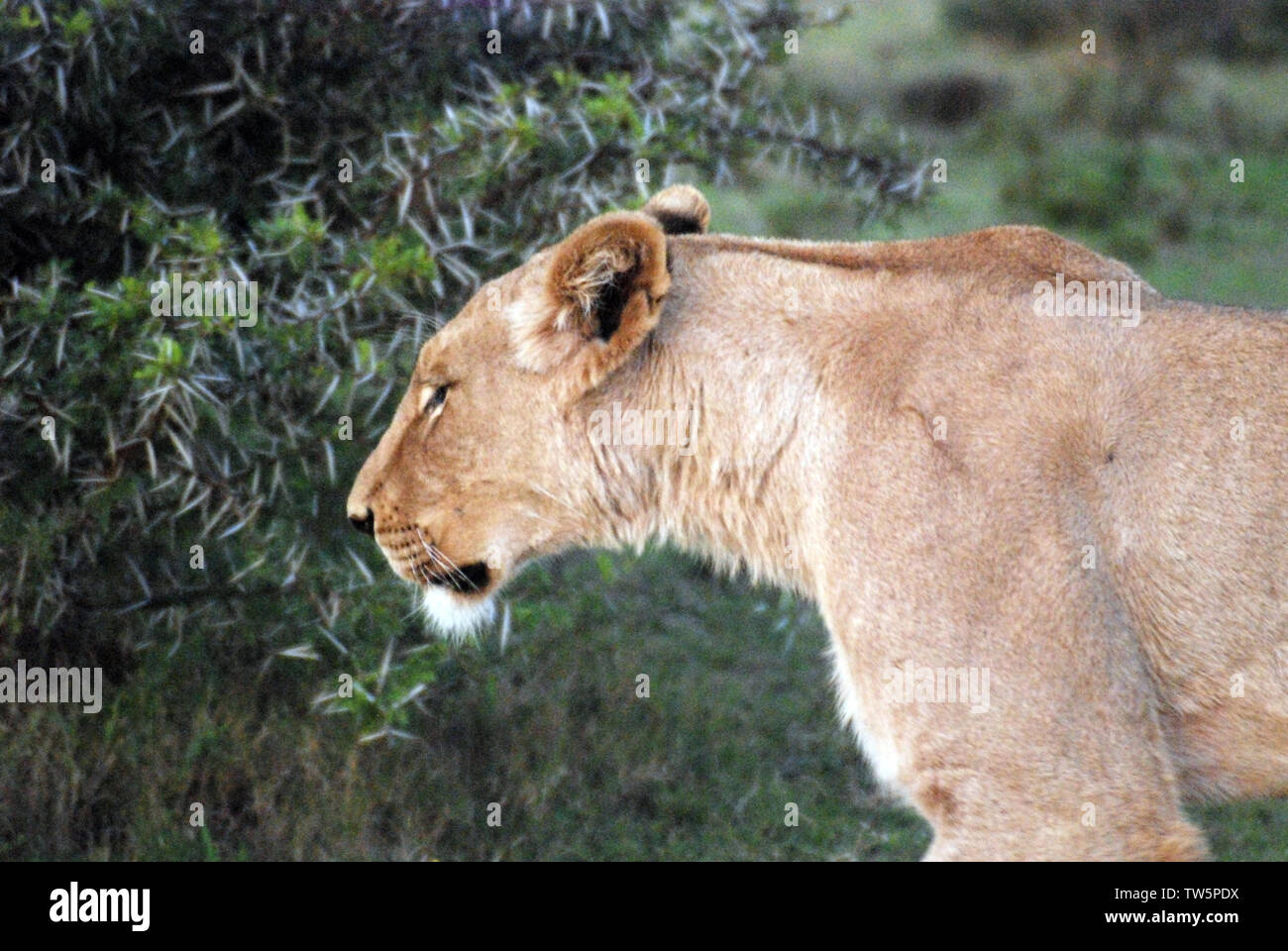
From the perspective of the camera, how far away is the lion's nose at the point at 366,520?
14.4 feet

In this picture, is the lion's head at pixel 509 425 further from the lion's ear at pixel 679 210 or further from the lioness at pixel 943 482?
the lion's ear at pixel 679 210

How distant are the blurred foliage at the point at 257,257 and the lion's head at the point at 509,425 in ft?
2.04

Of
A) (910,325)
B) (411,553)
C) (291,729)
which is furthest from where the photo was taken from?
(291,729)

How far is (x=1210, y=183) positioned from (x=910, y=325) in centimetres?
1212

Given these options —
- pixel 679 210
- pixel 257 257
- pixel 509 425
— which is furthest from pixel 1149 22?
pixel 509 425

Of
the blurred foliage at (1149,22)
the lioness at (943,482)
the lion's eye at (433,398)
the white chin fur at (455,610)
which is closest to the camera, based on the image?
the lioness at (943,482)

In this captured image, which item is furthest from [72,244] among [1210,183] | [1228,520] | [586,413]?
[1210,183]

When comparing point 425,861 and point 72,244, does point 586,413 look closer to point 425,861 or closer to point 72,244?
point 425,861

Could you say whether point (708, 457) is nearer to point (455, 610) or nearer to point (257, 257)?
point (455, 610)

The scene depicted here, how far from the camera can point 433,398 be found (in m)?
4.29

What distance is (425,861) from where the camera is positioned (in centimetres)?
526

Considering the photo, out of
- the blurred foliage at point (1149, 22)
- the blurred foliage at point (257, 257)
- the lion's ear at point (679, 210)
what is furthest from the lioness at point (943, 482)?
the blurred foliage at point (1149, 22)

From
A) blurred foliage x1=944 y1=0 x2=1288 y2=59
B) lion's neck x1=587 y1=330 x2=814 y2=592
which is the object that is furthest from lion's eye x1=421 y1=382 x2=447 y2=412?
blurred foliage x1=944 y1=0 x2=1288 y2=59

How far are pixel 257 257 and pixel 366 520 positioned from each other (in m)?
1.18
